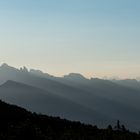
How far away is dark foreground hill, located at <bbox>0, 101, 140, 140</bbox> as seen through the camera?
88.9 m

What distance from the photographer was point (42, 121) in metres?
122

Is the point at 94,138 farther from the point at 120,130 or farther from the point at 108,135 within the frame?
the point at 120,130

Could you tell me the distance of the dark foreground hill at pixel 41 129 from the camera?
8894 cm

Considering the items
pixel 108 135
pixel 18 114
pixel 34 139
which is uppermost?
pixel 18 114

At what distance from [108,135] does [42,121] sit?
2104cm

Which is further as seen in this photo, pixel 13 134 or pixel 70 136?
pixel 70 136

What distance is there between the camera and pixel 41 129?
4205 inches

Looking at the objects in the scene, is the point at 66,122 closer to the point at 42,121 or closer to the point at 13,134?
the point at 42,121

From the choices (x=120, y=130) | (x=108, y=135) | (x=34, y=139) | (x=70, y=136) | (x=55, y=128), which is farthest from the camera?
(x=120, y=130)

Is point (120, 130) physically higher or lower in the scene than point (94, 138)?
higher

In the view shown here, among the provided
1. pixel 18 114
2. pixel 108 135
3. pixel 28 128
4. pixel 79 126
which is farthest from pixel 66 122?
pixel 28 128

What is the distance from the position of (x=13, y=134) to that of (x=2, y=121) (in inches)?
846

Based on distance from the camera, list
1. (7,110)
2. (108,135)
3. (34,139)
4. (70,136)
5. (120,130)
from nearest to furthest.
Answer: (34,139), (70,136), (108,135), (7,110), (120,130)

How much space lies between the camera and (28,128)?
91.1 m
